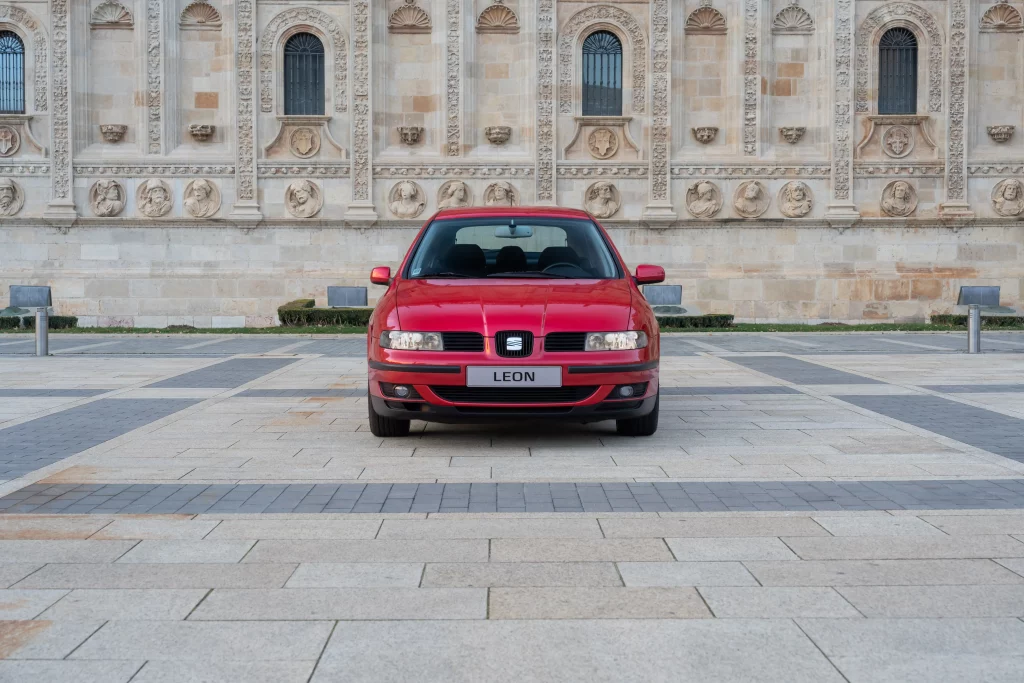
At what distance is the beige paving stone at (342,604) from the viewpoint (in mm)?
4332

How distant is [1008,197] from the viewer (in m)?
28.1

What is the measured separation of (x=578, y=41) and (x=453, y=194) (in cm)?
485

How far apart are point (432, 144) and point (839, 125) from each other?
9.81m

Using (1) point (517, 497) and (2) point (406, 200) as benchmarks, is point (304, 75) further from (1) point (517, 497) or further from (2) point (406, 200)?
(1) point (517, 497)

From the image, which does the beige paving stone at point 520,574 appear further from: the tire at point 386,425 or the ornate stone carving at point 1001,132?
the ornate stone carving at point 1001,132

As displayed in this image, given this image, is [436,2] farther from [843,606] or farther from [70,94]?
[843,606]

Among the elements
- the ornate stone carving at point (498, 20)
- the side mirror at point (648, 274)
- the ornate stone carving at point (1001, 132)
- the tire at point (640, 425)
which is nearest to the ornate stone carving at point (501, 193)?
the ornate stone carving at point (498, 20)

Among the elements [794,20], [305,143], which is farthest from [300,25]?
[794,20]

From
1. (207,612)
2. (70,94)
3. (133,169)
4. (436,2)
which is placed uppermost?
(436,2)

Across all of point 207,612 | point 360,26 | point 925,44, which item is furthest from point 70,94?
point 207,612

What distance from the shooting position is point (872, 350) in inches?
731

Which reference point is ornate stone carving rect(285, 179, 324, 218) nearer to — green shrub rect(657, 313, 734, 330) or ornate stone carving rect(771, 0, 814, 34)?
green shrub rect(657, 313, 734, 330)

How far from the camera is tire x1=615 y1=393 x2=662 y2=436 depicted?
8992 mm

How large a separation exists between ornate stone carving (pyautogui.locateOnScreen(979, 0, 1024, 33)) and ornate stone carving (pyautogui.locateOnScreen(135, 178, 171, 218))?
65.9ft
